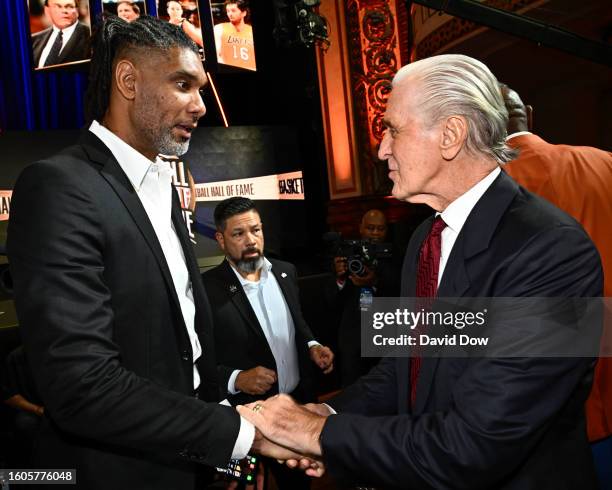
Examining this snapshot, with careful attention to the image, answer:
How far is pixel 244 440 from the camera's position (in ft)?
Result: 4.61

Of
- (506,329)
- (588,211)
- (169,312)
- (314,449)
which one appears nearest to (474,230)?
(506,329)

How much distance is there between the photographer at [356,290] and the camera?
356cm

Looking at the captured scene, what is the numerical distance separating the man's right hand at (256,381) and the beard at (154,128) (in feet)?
5.07

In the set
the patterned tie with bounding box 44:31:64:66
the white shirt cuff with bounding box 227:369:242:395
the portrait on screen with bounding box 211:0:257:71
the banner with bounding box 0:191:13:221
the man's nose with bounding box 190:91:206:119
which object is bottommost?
the white shirt cuff with bounding box 227:369:242:395

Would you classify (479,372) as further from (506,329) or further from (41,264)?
(41,264)

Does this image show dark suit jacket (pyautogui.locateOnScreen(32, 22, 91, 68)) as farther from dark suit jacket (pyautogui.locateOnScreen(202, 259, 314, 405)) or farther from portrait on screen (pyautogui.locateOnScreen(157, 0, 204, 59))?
dark suit jacket (pyautogui.locateOnScreen(202, 259, 314, 405))

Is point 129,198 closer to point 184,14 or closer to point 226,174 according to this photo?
point 226,174

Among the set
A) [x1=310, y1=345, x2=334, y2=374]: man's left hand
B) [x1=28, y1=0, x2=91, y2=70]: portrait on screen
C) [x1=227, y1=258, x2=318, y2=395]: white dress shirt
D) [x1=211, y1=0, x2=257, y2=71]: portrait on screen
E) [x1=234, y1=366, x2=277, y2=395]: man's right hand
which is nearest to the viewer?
[x1=234, y1=366, x2=277, y2=395]: man's right hand

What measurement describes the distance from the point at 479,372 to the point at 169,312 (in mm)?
776

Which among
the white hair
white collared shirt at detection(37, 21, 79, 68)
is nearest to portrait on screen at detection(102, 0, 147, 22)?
white collared shirt at detection(37, 21, 79, 68)

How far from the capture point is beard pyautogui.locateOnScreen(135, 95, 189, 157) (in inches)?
60.1

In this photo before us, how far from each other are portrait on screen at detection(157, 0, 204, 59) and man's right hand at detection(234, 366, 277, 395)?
5800mm

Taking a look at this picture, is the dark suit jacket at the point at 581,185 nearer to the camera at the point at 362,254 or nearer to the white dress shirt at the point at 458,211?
the white dress shirt at the point at 458,211

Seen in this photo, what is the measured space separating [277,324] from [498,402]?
2243 millimetres
